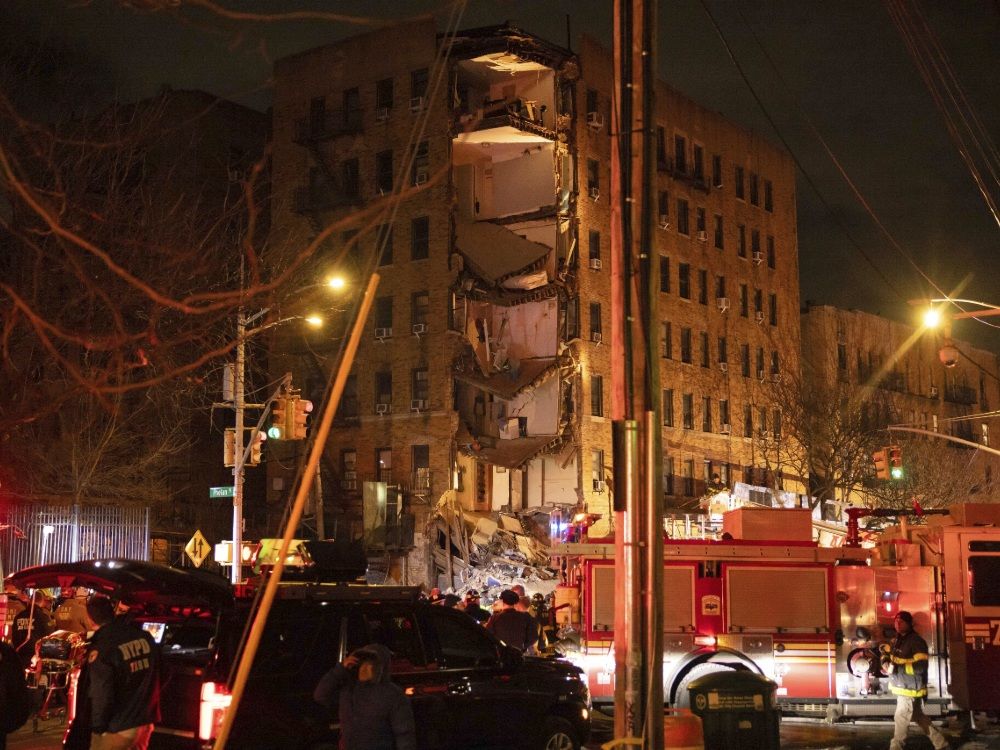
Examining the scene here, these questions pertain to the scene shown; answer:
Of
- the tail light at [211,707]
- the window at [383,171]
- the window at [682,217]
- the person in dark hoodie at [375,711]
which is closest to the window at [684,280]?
the window at [682,217]

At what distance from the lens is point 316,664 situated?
952 cm

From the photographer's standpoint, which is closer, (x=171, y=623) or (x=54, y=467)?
(x=171, y=623)

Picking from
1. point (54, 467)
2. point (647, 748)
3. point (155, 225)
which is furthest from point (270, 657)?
point (54, 467)

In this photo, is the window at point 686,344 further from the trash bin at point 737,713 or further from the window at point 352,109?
the trash bin at point 737,713

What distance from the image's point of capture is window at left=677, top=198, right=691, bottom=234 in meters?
50.4

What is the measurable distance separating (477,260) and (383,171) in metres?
5.59

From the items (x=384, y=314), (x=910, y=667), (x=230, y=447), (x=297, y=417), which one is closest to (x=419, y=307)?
(x=384, y=314)

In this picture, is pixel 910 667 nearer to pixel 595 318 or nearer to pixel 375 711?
pixel 375 711

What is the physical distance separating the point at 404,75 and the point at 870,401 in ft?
75.8

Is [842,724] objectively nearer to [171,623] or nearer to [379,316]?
[171,623]

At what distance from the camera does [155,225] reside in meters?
20.8

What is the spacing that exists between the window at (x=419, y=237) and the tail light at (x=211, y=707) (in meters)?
37.1

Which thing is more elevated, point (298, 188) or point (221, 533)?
point (298, 188)

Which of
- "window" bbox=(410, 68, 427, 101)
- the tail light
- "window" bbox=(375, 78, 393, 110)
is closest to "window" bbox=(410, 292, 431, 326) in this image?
"window" bbox=(410, 68, 427, 101)
